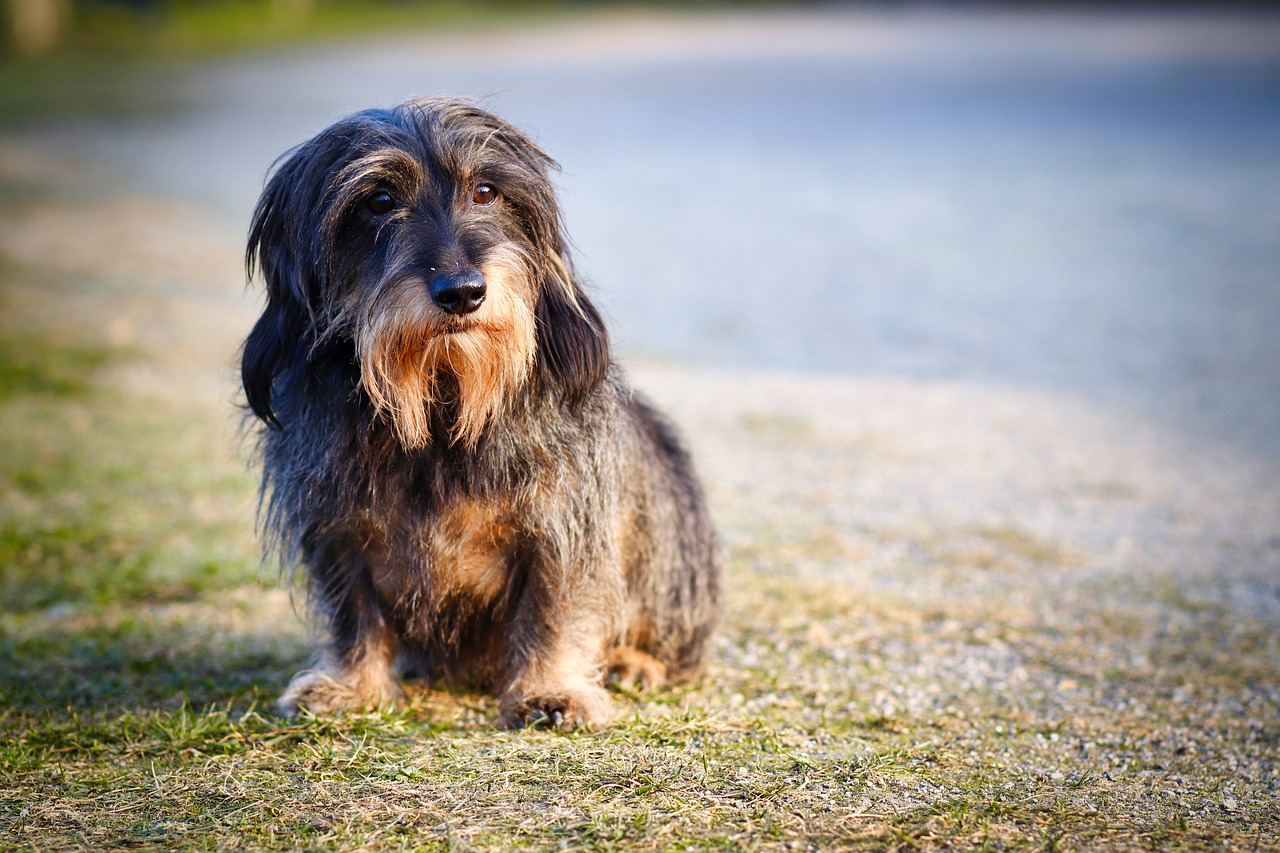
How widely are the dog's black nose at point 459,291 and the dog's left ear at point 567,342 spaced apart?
1.25 feet

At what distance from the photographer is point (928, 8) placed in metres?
36.3

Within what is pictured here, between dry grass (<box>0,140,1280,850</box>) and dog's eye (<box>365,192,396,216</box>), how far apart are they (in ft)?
5.41

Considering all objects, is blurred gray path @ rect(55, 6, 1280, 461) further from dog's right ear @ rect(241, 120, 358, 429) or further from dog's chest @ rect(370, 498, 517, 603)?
dog's chest @ rect(370, 498, 517, 603)

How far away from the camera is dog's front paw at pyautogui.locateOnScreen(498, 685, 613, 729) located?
424 cm

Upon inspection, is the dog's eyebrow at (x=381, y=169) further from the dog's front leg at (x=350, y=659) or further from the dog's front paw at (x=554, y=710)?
the dog's front paw at (x=554, y=710)

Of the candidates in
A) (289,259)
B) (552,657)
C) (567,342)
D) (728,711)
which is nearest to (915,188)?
(728,711)

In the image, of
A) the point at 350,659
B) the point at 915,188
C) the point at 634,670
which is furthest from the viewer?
the point at 915,188

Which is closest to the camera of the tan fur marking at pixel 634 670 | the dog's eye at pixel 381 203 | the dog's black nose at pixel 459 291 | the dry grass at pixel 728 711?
the dry grass at pixel 728 711

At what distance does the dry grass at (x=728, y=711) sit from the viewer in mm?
3570

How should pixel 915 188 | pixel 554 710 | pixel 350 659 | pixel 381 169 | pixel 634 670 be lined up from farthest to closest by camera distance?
pixel 915 188 → pixel 634 670 → pixel 350 659 → pixel 554 710 → pixel 381 169

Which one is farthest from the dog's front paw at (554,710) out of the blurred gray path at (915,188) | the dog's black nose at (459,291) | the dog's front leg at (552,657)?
the blurred gray path at (915,188)

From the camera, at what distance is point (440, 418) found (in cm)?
405

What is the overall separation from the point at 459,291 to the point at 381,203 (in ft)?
1.47

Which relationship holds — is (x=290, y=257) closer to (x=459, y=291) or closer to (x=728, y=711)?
(x=459, y=291)
